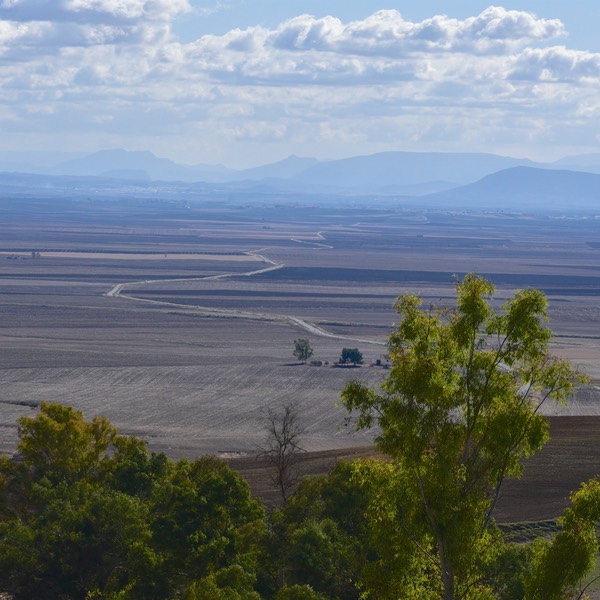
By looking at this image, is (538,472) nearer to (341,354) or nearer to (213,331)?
(341,354)

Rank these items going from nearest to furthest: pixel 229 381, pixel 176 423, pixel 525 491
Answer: pixel 525 491 → pixel 176 423 → pixel 229 381

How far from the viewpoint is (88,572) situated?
28.0 m

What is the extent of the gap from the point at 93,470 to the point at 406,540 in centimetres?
2008

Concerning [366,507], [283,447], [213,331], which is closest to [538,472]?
[283,447]

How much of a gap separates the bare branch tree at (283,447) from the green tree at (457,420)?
16971 millimetres

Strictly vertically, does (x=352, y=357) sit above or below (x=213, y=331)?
above

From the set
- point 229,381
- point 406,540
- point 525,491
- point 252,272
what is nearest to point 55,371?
point 229,381

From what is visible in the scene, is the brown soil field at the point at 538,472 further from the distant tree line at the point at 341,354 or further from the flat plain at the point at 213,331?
the distant tree line at the point at 341,354

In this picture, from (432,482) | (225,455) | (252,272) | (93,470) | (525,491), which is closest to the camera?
(432,482)

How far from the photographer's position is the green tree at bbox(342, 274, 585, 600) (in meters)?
14.8

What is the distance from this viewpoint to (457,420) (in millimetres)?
15461

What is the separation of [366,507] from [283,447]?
17.6m

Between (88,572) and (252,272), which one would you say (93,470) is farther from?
(252,272)

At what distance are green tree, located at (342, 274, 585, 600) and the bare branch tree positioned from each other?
55.7 feet
